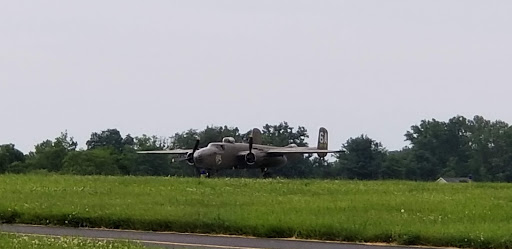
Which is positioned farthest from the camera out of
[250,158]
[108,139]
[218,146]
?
[108,139]

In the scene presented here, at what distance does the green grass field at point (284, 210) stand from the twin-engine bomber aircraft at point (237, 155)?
2232cm

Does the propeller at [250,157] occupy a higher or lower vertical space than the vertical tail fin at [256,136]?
lower

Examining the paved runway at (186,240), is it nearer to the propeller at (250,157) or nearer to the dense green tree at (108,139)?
the propeller at (250,157)

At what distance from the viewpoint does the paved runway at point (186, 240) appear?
654 inches

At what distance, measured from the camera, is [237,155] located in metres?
55.2

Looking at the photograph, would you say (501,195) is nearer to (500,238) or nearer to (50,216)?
(500,238)

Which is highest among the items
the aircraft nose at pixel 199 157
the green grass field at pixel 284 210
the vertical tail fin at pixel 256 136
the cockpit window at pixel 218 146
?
the vertical tail fin at pixel 256 136

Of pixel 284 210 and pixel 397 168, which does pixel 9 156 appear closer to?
pixel 397 168

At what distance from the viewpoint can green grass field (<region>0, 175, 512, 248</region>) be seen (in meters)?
17.9

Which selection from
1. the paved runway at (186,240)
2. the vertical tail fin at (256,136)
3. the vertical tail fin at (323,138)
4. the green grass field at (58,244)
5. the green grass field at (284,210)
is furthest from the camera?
the vertical tail fin at (323,138)

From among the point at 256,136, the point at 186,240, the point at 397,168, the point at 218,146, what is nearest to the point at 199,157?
the point at 218,146

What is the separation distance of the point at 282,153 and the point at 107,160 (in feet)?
51.2

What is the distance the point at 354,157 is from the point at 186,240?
64.7 metres

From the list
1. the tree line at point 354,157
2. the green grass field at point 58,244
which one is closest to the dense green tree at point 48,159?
the tree line at point 354,157
